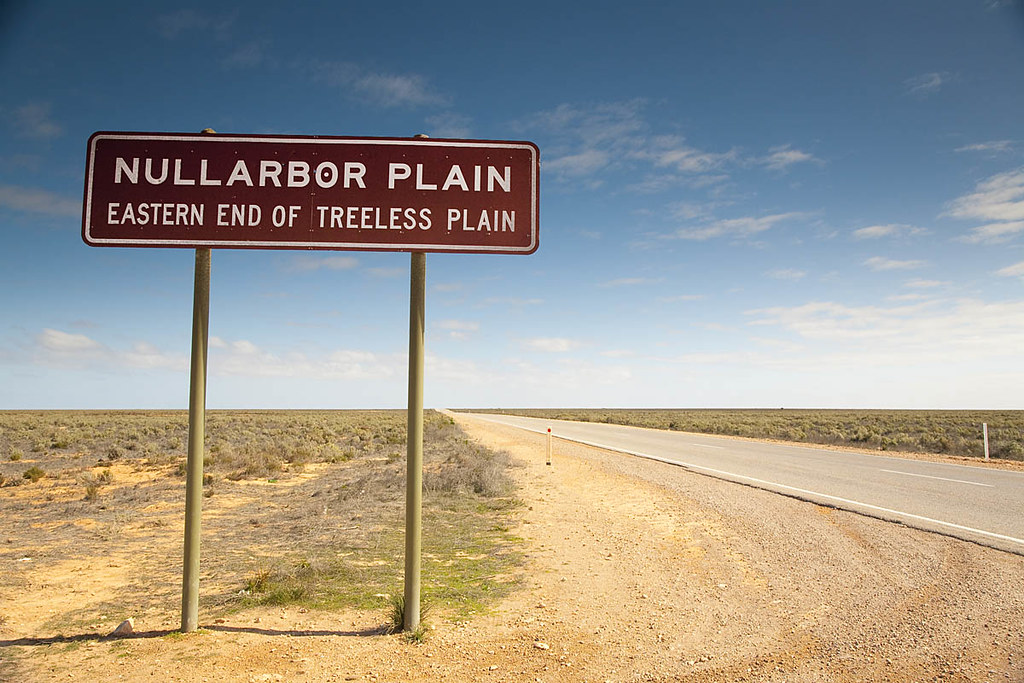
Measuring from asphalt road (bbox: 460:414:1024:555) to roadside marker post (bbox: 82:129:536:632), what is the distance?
7.51 meters

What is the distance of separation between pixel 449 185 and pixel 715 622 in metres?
4.32

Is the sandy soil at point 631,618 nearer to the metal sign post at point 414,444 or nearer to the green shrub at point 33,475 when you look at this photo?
the metal sign post at point 414,444

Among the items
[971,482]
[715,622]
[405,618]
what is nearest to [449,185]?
[405,618]

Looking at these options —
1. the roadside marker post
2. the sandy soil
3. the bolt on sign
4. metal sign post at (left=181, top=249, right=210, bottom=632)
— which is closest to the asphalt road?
the sandy soil

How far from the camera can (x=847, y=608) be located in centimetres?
547

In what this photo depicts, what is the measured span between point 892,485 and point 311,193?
525 inches

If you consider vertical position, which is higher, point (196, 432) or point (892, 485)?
point (196, 432)

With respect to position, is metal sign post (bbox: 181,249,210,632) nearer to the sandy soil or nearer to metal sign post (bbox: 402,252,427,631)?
the sandy soil

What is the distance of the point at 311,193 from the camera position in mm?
4887

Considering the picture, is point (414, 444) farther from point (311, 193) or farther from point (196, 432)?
point (311, 193)

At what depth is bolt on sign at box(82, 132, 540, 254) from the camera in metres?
4.80

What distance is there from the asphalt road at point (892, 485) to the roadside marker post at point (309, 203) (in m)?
7.51

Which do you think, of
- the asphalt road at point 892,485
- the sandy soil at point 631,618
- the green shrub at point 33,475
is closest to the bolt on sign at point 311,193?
the sandy soil at point 631,618

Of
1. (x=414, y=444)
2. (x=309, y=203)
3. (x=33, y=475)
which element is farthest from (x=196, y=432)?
(x=33, y=475)
